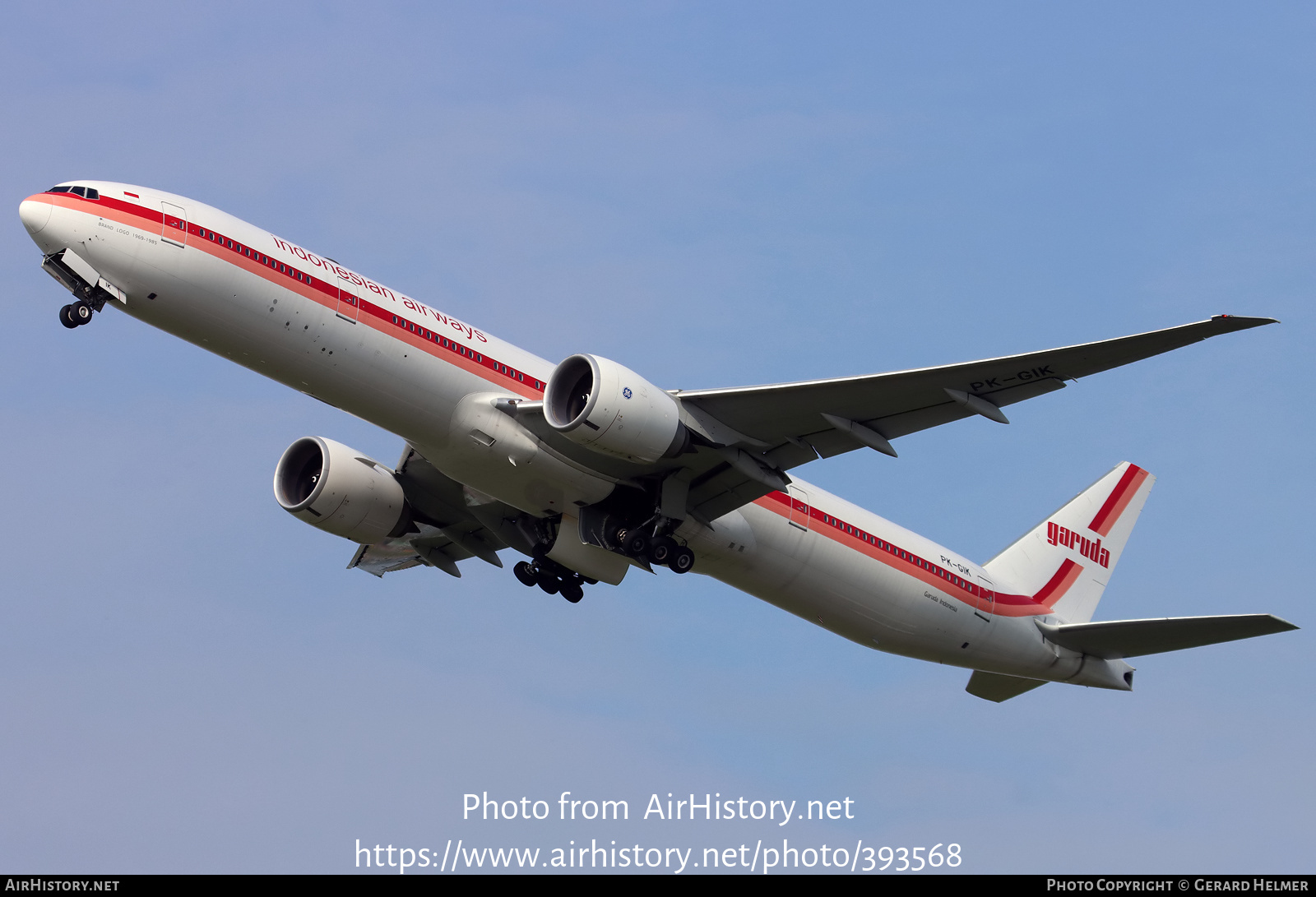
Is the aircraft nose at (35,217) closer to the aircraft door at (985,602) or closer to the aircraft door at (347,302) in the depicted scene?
the aircraft door at (347,302)

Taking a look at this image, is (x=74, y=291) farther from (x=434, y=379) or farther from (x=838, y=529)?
(x=838, y=529)

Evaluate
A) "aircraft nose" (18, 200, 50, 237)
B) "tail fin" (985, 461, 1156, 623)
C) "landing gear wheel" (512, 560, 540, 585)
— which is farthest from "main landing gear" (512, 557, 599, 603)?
"aircraft nose" (18, 200, 50, 237)

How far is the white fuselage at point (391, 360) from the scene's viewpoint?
89.3 ft

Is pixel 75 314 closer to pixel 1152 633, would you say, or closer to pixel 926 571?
pixel 926 571

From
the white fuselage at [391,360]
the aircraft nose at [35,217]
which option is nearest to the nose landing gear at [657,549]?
the white fuselage at [391,360]

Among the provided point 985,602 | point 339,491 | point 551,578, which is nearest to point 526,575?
point 551,578

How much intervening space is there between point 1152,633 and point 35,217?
82.2 feet

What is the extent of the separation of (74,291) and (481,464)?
7.95 metres

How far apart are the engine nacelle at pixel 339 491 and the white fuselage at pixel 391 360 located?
376 cm

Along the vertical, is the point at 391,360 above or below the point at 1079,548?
below

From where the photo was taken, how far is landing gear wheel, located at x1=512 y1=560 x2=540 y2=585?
114 ft

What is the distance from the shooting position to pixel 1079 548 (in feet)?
132

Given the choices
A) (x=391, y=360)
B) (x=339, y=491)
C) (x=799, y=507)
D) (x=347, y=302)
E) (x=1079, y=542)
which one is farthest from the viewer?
(x=1079, y=542)
